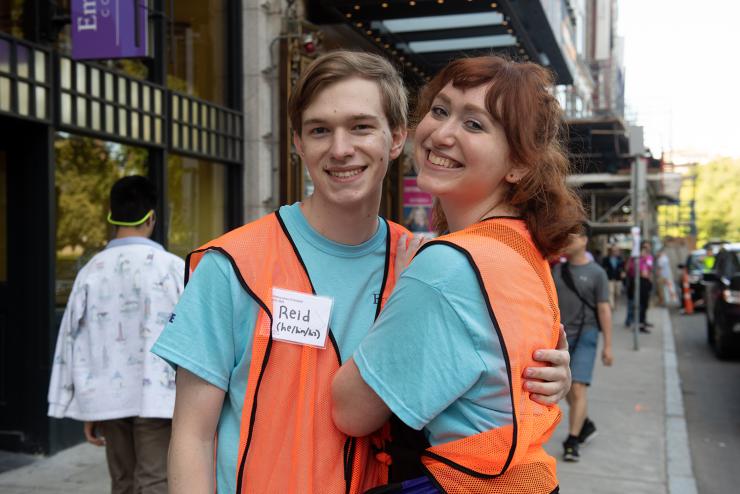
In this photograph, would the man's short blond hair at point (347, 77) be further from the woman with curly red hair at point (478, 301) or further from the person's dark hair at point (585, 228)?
the person's dark hair at point (585, 228)

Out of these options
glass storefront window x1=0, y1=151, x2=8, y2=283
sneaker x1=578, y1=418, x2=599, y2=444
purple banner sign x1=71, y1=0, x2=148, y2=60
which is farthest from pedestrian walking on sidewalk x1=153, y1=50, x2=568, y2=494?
sneaker x1=578, y1=418, x2=599, y2=444

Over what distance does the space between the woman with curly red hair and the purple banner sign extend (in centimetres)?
530

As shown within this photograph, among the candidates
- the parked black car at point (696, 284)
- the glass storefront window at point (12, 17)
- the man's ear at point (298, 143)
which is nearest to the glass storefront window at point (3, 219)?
the glass storefront window at point (12, 17)

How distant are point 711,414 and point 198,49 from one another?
24.5 ft

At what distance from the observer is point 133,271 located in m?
4.31

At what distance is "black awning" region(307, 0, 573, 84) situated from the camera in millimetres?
11469

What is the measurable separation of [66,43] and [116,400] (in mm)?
3920

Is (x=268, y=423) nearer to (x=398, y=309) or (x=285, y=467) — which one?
(x=285, y=467)

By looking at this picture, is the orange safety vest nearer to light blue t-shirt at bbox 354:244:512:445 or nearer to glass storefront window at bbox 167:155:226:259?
light blue t-shirt at bbox 354:244:512:445

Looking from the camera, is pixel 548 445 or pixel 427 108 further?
pixel 548 445

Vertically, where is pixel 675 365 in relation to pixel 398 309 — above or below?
below

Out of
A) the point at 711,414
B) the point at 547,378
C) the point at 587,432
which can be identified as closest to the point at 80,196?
the point at 587,432

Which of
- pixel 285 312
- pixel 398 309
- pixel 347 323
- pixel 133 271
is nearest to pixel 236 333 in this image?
pixel 285 312

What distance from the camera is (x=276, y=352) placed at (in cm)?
199
